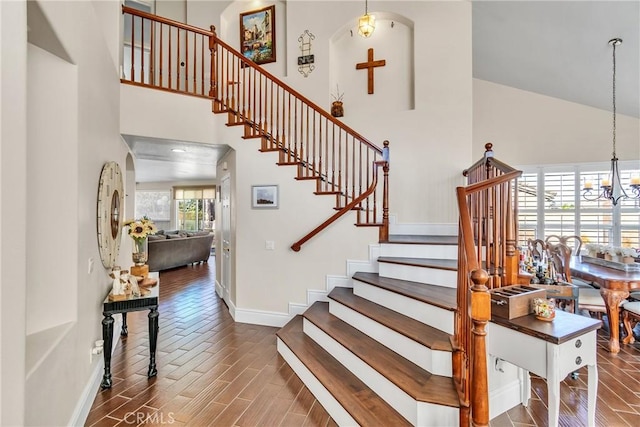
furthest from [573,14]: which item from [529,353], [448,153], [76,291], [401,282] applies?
[76,291]

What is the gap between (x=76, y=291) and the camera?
7.02 feet

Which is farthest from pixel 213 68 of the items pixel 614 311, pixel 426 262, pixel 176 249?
pixel 614 311

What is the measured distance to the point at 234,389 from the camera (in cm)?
270

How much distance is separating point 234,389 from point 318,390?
0.74 m

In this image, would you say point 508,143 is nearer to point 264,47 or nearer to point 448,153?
point 448,153

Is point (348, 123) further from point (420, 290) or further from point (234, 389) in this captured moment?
point (234, 389)

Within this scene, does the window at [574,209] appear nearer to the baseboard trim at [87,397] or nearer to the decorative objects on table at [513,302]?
the decorative objects on table at [513,302]

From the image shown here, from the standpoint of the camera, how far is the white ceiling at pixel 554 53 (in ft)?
12.4

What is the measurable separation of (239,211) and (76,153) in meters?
2.37

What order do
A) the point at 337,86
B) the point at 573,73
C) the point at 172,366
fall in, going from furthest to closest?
the point at 337,86 < the point at 573,73 < the point at 172,366

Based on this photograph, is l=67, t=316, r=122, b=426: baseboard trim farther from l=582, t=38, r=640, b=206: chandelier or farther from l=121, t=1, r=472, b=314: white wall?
l=582, t=38, r=640, b=206: chandelier

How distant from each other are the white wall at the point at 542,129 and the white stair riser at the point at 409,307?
4273 millimetres

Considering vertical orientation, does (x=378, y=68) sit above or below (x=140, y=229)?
above

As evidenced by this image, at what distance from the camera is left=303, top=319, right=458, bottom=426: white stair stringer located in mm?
1884
